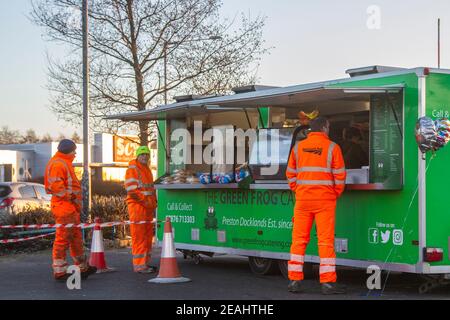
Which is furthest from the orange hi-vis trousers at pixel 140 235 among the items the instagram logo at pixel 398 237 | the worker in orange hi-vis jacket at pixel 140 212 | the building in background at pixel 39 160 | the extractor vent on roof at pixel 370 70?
the building in background at pixel 39 160

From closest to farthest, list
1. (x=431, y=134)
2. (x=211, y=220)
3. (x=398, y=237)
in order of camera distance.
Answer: (x=431, y=134), (x=398, y=237), (x=211, y=220)

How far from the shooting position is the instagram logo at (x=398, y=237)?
9336mm

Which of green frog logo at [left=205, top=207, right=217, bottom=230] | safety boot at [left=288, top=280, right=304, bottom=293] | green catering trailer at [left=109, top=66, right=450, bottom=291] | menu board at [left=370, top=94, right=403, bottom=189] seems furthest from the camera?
green frog logo at [left=205, top=207, right=217, bottom=230]

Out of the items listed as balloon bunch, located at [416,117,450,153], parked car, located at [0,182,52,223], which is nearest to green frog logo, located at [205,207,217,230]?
balloon bunch, located at [416,117,450,153]

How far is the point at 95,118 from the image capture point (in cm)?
2242

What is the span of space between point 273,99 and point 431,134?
238cm

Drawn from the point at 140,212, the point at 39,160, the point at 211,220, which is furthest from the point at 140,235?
the point at 39,160

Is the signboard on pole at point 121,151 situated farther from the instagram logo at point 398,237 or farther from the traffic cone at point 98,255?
the instagram logo at point 398,237

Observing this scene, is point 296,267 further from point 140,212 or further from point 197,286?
point 140,212

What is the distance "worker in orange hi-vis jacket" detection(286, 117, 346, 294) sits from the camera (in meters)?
9.37

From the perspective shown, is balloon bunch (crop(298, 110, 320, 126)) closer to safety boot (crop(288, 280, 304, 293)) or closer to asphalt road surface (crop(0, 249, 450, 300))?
asphalt road surface (crop(0, 249, 450, 300))

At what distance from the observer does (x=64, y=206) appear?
35.9ft

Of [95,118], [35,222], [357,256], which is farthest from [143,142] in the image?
[357,256]

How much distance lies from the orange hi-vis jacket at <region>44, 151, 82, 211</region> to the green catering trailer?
2045 mm
